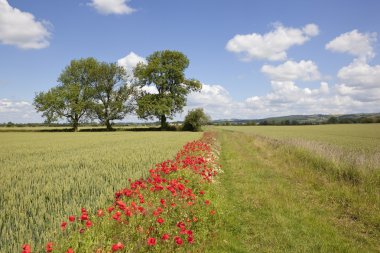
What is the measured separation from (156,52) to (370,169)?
51494 mm

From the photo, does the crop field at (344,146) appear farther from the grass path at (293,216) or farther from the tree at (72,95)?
the tree at (72,95)

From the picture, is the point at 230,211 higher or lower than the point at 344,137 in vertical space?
higher

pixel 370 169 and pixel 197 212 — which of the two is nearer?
pixel 197 212

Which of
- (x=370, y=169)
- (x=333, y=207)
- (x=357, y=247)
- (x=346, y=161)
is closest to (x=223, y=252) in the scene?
(x=357, y=247)

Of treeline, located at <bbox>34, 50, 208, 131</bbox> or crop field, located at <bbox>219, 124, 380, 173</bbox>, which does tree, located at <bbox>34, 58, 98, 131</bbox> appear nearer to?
treeline, located at <bbox>34, 50, 208, 131</bbox>

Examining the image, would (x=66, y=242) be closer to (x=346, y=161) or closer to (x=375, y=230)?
(x=375, y=230)

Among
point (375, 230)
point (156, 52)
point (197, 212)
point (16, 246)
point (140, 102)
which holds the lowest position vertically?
point (375, 230)

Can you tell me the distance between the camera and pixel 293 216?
7.55 m

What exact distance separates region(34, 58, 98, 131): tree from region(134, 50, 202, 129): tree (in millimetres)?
10078

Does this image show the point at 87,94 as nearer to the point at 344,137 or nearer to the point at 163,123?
the point at 163,123

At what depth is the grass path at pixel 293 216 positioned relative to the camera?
593 cm

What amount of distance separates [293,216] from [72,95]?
179 feet

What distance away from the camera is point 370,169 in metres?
11.2

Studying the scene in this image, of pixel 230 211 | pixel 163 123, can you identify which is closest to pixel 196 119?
pixel 163 123
